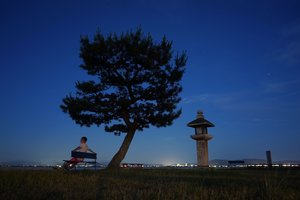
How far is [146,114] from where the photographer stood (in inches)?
667

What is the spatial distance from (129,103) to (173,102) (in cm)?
324

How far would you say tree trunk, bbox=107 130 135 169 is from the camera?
639 inches

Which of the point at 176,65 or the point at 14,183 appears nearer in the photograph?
the point at 14,183

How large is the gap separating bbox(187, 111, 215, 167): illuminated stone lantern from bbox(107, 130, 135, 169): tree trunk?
7999 millimetres

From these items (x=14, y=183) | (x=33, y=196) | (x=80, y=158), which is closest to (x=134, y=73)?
(x=80, y=158)

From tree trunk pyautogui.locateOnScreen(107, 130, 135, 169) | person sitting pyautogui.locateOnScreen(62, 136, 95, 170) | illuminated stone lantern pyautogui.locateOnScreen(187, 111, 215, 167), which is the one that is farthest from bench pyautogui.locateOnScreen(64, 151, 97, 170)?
illuminated stone lantern pyautogui.locateOnScreen(187, 111, 215, 167)

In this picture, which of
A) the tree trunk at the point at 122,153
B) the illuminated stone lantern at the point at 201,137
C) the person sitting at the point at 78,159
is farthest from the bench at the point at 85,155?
the illuminated stone lantern at the point at 201,137

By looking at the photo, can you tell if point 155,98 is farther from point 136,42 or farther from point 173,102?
point 136,42

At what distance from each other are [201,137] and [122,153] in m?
8.72

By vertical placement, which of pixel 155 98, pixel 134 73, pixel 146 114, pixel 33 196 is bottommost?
pixel 33 196

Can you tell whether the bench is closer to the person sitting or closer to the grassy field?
the person sitting

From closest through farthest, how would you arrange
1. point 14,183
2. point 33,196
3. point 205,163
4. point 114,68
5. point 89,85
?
point 33,196 → point 14,183 → point 89,85 → point 114,68 → point 205,163

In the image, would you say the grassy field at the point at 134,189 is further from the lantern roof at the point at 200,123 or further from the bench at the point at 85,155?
the lantern roof at the point at 200,123

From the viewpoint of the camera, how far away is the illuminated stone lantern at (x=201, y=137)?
22.3m
